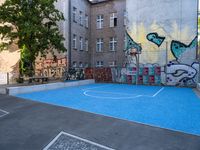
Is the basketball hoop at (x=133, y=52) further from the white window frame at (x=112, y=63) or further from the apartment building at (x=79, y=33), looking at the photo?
the apartment building at (x=79, y=33)

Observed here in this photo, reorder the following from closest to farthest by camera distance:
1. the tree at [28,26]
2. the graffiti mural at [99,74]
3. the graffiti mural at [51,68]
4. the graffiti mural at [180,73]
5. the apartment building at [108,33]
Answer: the tree at [28,26]
the graffiti mural at [180,73]
the graffiti mural at [51,68]
the graffiti mural at [99,74]
the apartment building at [108,33]

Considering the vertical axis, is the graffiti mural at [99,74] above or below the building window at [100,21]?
below

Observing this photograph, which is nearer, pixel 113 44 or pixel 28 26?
pixel 28 26

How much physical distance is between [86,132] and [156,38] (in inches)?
759

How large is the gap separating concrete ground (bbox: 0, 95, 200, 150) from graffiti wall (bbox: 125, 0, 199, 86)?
1604cm

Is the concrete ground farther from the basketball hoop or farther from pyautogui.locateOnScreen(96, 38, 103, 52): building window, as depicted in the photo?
pyautogui.locateOnScreen(96, 38, 103, 52): building window

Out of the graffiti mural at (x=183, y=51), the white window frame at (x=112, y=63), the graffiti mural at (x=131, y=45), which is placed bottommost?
the white window frame at (x=112, y=63)

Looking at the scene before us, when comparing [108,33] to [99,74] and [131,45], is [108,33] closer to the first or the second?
[131,45]

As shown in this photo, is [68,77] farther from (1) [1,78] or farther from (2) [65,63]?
(1) [1,78]

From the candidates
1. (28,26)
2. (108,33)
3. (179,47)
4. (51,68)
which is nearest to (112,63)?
(108,33)

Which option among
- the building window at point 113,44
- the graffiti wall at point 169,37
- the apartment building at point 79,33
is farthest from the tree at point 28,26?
the building window at point 113,44

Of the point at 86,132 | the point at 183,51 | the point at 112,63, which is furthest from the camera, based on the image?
the point at 112,63

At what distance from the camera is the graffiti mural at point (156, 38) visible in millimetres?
22897

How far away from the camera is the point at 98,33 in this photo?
108 feet
